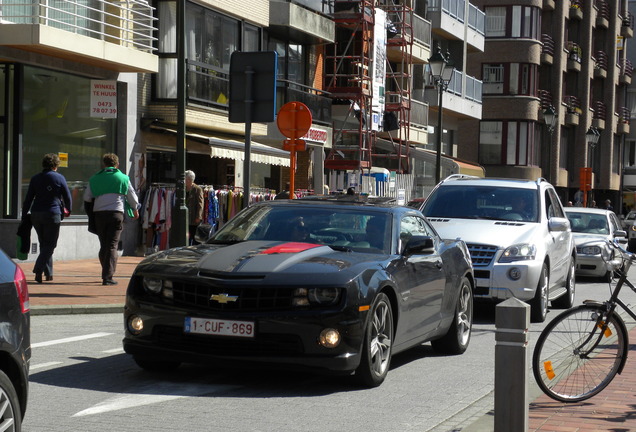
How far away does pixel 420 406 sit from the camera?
8.21 m

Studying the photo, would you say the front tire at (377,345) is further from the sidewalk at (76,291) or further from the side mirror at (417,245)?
the sidewalk at (76,291)

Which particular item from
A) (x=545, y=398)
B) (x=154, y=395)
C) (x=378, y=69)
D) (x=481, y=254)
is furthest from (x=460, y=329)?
(x=378, y=69)

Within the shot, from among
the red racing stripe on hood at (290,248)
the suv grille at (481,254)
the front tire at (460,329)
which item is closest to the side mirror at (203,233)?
the red racing stripe on hood at (290,248)

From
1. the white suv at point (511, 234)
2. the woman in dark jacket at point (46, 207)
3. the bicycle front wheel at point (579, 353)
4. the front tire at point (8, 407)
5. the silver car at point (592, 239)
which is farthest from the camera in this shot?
the silver car at point (592, 239)

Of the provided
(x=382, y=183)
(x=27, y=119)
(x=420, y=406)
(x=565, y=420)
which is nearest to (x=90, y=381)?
(x=420, y=406)

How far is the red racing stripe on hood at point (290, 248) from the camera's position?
8969 mm

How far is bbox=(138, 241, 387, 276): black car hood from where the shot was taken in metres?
8.56

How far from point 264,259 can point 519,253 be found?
20.8 feet

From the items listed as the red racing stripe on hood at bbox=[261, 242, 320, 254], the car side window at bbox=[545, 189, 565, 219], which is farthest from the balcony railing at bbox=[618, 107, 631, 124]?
the red racing stripe on hood at bbox=[261, 242, 320, 254]

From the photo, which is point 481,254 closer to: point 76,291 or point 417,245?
point 417,245

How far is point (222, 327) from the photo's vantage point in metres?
8.38

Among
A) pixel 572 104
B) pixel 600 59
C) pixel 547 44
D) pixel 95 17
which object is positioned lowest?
pixel 95 17

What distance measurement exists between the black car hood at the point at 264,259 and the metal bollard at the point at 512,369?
7.79ft

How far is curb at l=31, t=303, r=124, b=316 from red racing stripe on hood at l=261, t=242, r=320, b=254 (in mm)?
5057
